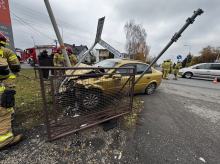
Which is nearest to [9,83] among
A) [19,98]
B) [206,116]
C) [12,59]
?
[12,59]

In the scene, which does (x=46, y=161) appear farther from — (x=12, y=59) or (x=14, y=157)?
(x=12, y=59)

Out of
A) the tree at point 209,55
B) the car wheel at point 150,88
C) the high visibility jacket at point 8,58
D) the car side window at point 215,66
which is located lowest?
the car wheel at point 150,88

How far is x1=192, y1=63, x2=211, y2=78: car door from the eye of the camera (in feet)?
39.3

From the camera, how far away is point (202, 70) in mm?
12344

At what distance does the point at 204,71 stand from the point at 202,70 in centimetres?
21

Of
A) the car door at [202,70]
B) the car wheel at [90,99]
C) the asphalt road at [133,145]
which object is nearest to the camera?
the asphalt road at [133,145]

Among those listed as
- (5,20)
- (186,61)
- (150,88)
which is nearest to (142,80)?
(150,88)

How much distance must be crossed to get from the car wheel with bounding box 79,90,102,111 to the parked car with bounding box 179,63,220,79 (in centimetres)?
1326

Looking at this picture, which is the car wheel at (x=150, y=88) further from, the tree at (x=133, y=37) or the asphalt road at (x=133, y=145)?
the tree at (x=133, y=37)

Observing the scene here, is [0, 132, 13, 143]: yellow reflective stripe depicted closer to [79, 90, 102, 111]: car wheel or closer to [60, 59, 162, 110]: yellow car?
[60, 59, 162, 110]: yellow car

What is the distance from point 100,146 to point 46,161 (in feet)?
3.04

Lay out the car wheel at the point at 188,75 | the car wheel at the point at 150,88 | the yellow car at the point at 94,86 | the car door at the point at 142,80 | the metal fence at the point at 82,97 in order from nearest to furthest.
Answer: the metal fence at the point at 82,97
the yellow car at the point at 94,86
the car door at the point at 142,80
the car wheel at the point at 150,88
the car wheel at the point at 188,75

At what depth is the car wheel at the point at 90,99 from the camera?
269cm

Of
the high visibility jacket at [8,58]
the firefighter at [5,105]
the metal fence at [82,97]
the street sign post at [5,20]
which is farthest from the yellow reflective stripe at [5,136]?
the street sign post at [5,20]
